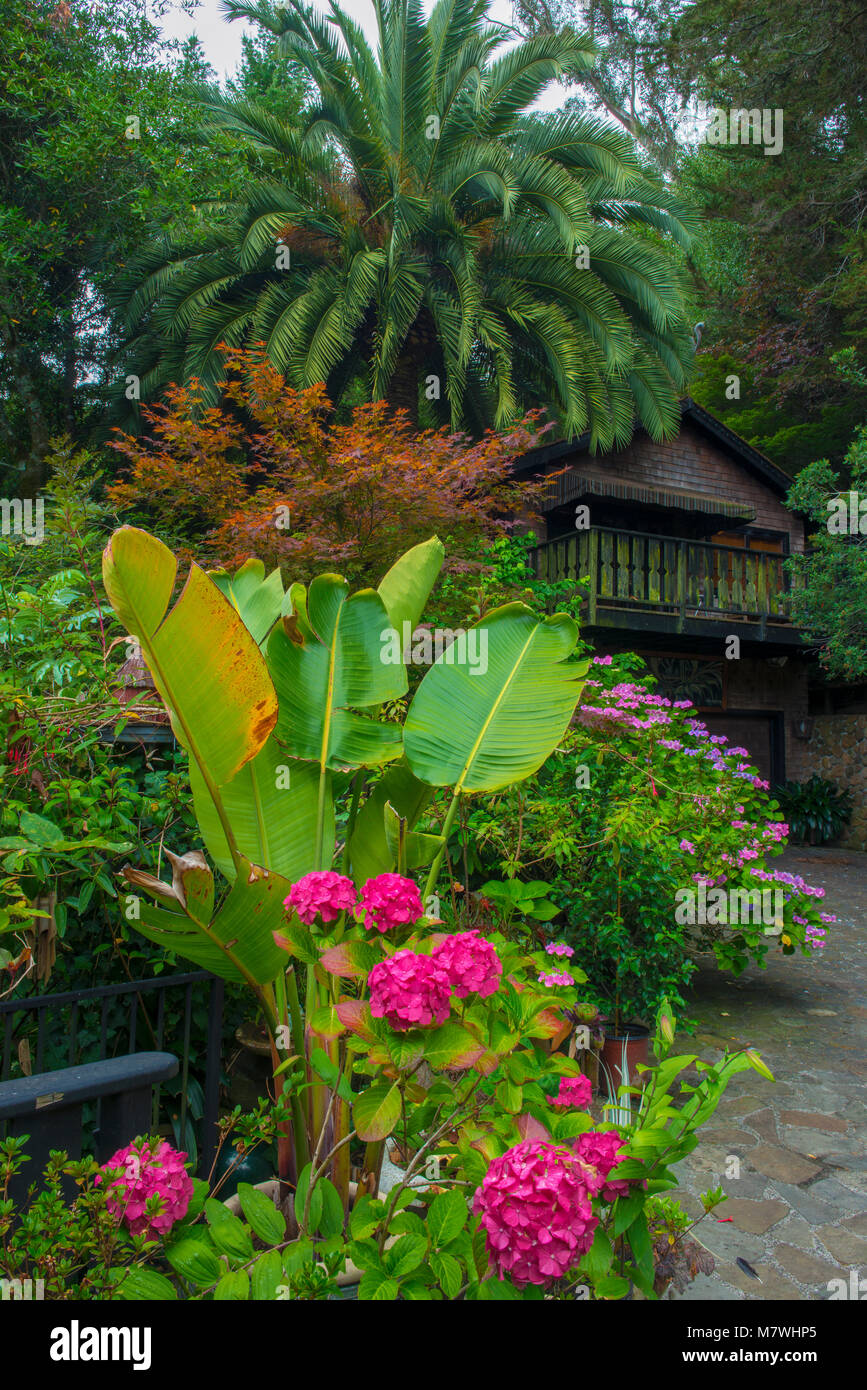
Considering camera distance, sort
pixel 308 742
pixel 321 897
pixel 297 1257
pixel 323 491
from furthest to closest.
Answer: pixel 323 491 < pixel 308 742 < pixel 321 897 < pixel 297 1257

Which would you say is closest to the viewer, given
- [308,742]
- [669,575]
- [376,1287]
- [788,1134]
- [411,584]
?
[376,1287]

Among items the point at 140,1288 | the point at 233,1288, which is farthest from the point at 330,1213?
the point at 140,1288

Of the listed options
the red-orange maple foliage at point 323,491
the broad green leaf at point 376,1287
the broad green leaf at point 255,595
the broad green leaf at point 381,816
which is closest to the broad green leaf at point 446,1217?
the broad green leaf at point 376,1287

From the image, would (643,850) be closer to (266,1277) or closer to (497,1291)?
(497,1291)

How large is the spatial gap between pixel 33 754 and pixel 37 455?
1383 centimetres

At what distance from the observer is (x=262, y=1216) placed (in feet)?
5.45

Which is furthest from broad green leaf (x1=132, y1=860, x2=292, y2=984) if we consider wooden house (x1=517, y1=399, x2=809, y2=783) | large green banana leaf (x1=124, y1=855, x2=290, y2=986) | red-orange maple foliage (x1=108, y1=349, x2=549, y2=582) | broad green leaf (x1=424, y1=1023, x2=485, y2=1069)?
wooden house (x1=517, y1=399, x2=809, y2=783)

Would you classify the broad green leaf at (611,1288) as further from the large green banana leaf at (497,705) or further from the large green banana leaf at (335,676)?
the large green banana leaf at (335,676)

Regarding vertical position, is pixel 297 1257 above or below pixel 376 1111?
below

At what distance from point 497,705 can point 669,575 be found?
10.7 m

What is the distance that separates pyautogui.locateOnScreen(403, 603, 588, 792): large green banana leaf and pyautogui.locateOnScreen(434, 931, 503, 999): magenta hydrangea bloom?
0.64 metres

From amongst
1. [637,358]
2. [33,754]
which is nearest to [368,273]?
[637,358]

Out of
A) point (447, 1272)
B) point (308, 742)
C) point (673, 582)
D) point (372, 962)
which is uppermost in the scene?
point (673, 582)
